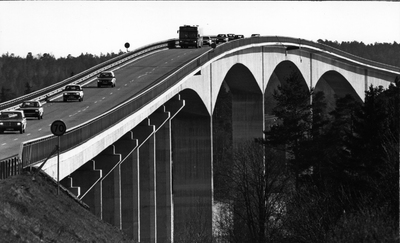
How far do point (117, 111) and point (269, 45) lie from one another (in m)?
53.0

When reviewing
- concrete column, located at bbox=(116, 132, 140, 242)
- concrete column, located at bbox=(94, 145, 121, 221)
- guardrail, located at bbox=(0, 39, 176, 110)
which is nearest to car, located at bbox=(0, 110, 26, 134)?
concrete column, located at bbox=(94, 145, 121, 221)

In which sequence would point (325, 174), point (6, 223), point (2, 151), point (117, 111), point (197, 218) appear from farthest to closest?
point (197, 218) < point (325, 174) < point (117, 111) < point (2, 151) < point (6, 223)

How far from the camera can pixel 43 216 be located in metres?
25.2

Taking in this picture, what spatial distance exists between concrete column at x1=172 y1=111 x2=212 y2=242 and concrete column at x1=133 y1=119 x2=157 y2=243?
15885mm

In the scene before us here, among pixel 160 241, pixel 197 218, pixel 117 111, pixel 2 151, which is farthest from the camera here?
pixel 197 218

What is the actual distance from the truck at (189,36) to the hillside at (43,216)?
7036cm

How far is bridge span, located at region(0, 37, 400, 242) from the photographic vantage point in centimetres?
4000

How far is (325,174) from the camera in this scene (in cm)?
6381

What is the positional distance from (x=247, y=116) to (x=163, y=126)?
102 ft

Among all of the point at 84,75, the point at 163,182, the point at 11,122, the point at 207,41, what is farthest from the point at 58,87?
the point at 207,41

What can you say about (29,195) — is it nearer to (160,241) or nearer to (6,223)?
(6,223)

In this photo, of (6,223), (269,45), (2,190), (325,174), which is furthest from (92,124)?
(269,45)

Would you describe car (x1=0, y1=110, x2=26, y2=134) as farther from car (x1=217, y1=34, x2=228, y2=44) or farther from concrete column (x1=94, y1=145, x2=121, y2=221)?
car (x1=217, y1=34, x2=228, y2=44)

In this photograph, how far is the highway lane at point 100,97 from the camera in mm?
42000
